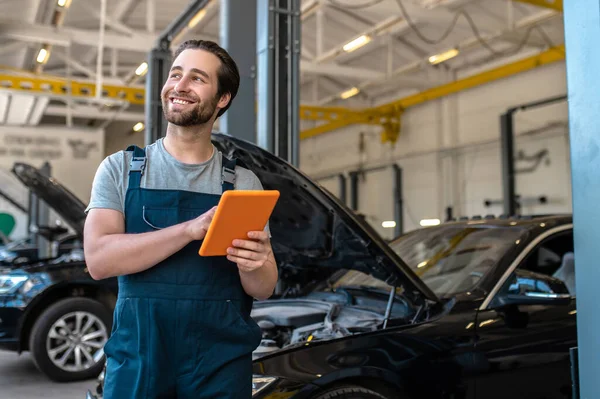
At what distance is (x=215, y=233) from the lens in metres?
1.40

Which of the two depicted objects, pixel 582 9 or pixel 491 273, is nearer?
pixel 582 9

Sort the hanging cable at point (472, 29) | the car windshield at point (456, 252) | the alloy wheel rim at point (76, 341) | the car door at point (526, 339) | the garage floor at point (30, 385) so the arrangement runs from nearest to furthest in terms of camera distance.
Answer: the car door at point (526, 339) < the car windshield at point (456, 252) < the garage floor at point (30, 385) < the alloy wheel rim at point (76, 341) < the hanging cable at point (472, 29)

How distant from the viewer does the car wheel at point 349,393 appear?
8.63 ft

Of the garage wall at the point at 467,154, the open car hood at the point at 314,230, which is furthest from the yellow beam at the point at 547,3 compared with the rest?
the open car hood at the point at 314,230

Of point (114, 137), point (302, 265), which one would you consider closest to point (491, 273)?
point (302, 265)

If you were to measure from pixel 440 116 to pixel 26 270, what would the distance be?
13.4m

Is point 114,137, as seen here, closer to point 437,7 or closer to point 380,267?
point 437,7

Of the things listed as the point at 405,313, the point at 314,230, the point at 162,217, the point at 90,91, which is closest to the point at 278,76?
the point at 314,230

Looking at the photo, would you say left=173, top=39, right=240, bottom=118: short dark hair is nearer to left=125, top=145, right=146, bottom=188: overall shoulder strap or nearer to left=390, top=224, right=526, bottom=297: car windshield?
left=125, top=145, right=146, bottom=188: overall shoulder strap

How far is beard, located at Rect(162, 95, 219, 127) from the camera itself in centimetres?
162

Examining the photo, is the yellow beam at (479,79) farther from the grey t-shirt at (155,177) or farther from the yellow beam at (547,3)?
the grey t-shirt at (155,177)

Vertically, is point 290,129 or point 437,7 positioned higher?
point 437,7

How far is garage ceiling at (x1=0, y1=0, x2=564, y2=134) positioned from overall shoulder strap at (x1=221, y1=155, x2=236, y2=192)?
7.60 m

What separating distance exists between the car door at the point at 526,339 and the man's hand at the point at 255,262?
173 cm
